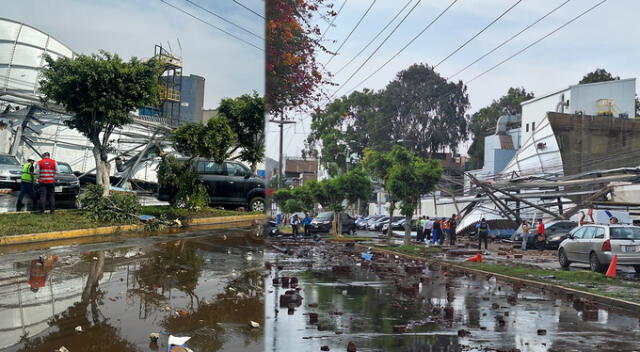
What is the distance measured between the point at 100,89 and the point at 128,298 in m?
11.5

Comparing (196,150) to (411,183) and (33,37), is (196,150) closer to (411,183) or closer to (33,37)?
(411,183)

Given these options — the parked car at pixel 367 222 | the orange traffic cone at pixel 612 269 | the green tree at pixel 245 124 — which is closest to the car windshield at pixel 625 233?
the orange traffic cone at pixel 612 269

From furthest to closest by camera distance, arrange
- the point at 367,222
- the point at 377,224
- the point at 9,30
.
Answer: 1. the point at 367,222
2. the point at 377,224
3. the point at 9,30

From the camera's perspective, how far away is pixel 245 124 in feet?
67.7

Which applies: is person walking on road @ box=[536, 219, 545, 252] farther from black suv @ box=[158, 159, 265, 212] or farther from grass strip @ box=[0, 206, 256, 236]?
grass strip @ box=[0, 206, 256, 236]

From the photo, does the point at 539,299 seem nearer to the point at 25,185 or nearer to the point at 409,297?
the point at 409,297

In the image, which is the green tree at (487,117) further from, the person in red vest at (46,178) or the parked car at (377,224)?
the person in red vest at (46,178)

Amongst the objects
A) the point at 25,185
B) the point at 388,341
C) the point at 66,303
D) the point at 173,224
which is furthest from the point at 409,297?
the point at 25,185

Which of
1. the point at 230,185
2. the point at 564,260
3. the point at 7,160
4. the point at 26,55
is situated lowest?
the point at 564,260

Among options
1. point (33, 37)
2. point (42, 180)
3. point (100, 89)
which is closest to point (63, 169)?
point (100, 89)

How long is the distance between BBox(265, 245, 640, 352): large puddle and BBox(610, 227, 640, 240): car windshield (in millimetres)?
5464

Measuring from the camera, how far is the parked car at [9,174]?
1970 centimetres

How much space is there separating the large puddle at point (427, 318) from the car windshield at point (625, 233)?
5.46 metres

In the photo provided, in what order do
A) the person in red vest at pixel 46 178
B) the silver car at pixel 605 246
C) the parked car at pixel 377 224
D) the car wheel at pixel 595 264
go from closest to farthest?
1. the person in red vest at pixel 46 178
2. the silver car at pixel 605 246
3. the car wheel at pixel 595 264
4. the parked car at pixel 377 224
